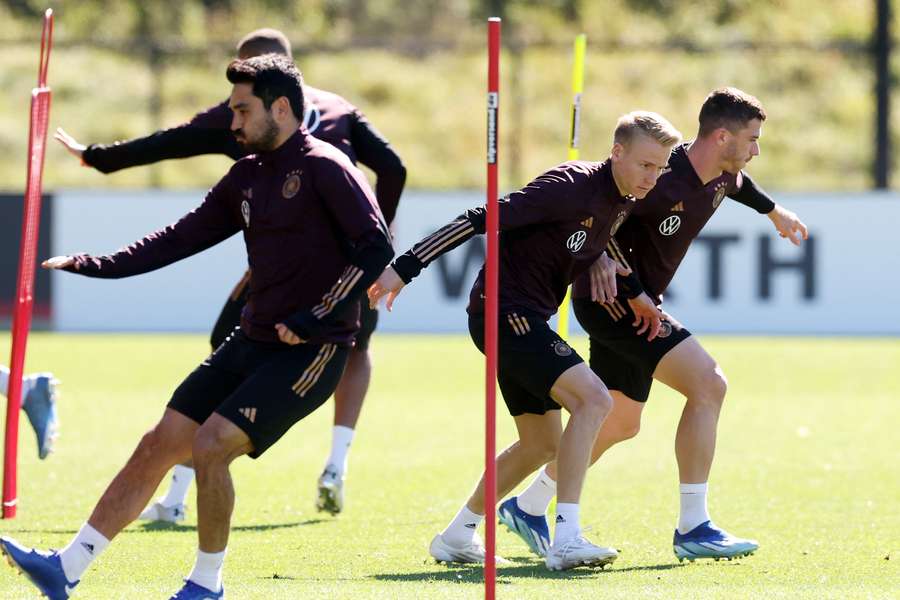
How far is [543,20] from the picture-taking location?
101ft

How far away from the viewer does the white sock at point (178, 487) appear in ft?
27.9

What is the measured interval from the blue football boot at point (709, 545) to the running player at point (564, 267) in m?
0.49

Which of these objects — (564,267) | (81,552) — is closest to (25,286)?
(81,552)

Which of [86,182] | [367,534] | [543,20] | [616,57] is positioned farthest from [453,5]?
[367,534]

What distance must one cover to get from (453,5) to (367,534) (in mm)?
25902

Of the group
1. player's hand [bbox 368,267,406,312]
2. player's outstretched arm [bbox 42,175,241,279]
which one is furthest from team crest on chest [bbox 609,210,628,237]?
player's outstretched arm [bbox 42,175,241,279]

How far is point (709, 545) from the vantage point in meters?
7.13

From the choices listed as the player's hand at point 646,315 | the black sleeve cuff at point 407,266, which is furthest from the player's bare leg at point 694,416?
the black sleeve cuff at point 407,266

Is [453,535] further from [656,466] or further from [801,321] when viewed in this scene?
[801,321]

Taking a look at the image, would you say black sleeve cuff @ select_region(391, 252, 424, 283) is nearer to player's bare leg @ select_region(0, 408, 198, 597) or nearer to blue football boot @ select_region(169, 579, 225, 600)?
player's bare leg @ select_region(0, 408, 198, 597)

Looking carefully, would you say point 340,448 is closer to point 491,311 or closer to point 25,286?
point 25,286

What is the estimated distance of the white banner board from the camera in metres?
19.2

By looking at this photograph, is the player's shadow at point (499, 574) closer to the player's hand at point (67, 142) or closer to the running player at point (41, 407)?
Answer: the running player at point (41, 407)

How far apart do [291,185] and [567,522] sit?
1.86 meters
